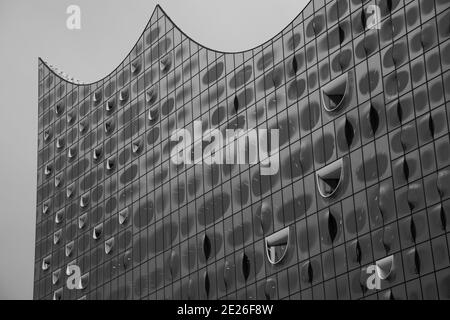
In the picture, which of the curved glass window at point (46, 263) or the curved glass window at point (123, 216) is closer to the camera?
the curved glass window at point (123, 216)

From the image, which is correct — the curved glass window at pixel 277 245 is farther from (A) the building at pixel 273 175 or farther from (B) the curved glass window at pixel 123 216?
(B) the curved glass window at pixel 123 216

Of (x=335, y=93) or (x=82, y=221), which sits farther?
(x=82, y=221)

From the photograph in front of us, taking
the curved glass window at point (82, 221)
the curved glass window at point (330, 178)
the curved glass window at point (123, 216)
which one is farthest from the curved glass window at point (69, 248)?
the curved glass window at point (330, 178)

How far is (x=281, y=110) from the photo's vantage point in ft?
155

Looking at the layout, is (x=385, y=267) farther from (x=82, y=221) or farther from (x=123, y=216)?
(x=82, y=221)

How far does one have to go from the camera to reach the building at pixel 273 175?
128ft

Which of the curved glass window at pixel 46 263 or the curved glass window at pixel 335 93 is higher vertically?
the curved glass window at pixel 46 263

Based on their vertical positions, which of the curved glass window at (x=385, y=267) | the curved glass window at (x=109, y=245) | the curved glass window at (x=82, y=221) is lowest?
the curved glass window at (x=385, y=267)

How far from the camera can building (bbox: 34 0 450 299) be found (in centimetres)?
3903

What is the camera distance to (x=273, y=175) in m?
46.8

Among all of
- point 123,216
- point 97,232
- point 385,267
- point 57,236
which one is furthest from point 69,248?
point 385,267

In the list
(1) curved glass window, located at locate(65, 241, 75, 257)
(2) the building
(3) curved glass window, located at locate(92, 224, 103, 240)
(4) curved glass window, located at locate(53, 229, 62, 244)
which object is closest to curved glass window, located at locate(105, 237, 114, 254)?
(2) the building
